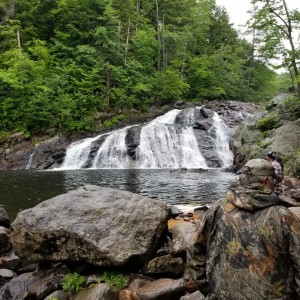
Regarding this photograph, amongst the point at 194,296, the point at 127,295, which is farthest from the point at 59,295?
the point at 194,296

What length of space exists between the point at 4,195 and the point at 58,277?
10365mm

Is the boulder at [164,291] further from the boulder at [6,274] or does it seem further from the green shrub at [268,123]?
the green shrub at [268,123]

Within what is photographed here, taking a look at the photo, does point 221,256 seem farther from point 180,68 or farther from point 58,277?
Result: point 180,68

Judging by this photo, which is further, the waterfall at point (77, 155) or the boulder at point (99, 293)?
the waterfall at point (77, 155)

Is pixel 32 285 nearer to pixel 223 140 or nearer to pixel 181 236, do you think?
pixel 181 236

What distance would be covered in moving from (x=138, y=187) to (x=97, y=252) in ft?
35.5

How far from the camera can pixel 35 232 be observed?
610 centimetres

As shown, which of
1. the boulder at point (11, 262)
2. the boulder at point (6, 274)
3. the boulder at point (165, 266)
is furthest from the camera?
the boulder at point (11, 262)

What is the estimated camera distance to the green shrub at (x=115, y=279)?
17.5 feet

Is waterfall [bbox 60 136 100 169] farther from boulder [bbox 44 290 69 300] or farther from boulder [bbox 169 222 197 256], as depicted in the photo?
boulder [bbox 44 290 69 300]

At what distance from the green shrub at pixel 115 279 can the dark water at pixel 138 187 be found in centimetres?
678

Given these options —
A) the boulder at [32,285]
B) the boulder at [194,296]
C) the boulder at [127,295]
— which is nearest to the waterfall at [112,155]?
the boulder at [32,285]

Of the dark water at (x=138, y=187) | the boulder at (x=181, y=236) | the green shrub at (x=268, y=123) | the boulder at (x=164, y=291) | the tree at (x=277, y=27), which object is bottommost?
the dark water at (x=138, y=187)

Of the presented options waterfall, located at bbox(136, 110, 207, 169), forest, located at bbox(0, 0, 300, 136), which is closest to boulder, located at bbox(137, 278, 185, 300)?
forest, located at bbox(0, 0, 300, 136)
